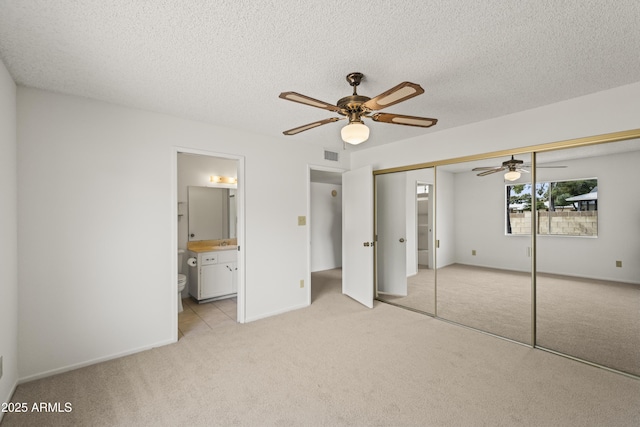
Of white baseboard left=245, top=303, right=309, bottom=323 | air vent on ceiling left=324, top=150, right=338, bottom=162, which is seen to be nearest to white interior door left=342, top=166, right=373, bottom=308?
air vent on ceiling left=324, top=150, right=338, bottom=162

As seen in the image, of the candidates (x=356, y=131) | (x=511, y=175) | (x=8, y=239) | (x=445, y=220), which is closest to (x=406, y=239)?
(x=445, y=220)

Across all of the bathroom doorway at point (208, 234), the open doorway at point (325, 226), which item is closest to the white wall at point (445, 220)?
the bathroom doorway at point (208, 234)

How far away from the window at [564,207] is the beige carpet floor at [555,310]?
483mm

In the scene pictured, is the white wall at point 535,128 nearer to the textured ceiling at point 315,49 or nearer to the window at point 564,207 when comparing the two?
the textured ceiling at point 315,49

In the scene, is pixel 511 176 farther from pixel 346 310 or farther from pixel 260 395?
pixel 260 395

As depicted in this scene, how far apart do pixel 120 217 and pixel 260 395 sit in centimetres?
204

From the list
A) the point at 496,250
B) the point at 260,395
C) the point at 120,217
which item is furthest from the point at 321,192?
the point at 260,395

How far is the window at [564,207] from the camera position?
2.71 metres

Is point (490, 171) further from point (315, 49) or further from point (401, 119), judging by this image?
point (315, 49)

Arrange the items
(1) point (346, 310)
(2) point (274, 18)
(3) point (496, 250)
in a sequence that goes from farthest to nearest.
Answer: (1) point (346, 310) → (3) point (496, 250) → (2) point (274, 18)

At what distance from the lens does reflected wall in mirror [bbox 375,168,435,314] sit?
3.77 metres

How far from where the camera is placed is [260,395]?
2.12m

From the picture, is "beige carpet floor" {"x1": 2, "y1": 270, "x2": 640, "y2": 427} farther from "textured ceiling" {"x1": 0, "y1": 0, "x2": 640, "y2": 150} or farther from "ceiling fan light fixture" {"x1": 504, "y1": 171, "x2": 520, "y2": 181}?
"textured ceiling" {"x1": 0, "y1": 0, "x2": 640, "y2": 150}

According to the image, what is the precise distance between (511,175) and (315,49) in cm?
250
